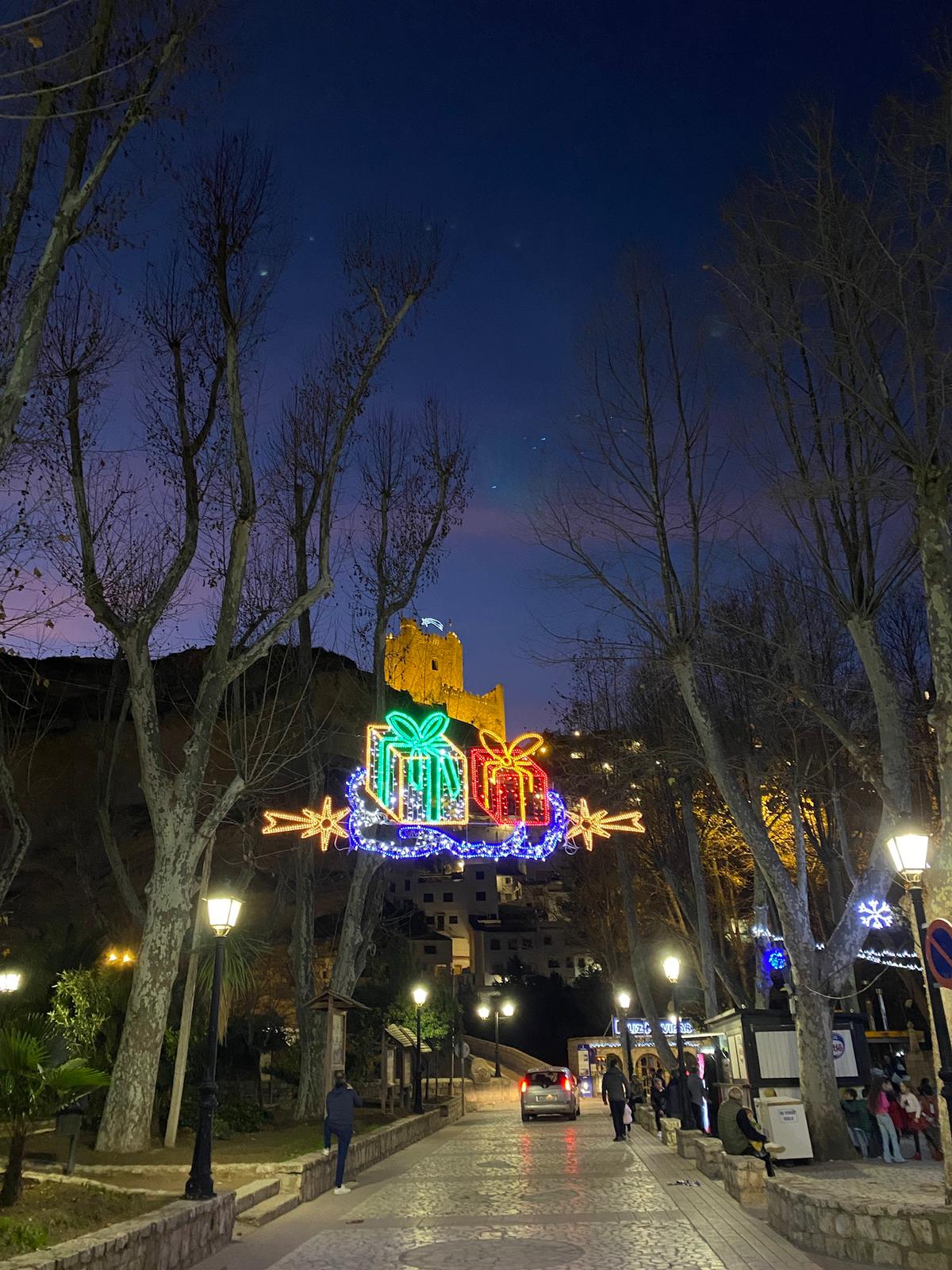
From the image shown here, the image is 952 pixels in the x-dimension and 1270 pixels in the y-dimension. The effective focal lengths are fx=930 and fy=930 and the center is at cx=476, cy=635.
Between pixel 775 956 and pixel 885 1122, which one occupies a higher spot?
pixel 775 956

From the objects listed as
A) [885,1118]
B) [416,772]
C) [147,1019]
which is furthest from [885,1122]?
[147,1019]

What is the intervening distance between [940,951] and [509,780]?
391 inches

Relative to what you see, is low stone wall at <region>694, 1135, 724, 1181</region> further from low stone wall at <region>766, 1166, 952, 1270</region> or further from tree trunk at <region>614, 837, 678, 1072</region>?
tree trunk at <region>614, 837, 678, 1072</region>

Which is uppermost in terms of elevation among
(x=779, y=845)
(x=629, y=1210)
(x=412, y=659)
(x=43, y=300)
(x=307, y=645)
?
(x=412, y=659)

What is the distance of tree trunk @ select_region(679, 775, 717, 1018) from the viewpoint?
2075cm

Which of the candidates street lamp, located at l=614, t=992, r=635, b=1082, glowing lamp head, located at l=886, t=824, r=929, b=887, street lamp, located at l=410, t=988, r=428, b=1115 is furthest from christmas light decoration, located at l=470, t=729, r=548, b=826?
street lamp, located at l=614, t=992, r=635, b=1082

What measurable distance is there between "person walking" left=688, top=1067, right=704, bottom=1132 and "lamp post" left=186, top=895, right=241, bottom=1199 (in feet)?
36.9

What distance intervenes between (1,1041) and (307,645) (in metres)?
14.2

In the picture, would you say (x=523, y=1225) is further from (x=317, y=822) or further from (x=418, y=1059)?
(x=418, y=1059)

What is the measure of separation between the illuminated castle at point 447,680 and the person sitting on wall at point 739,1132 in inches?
2048

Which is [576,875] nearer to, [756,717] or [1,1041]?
[756,717]

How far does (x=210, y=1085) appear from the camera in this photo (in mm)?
9797

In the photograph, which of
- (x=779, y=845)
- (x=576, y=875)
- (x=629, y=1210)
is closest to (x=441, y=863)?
→ (x=576, y=875)

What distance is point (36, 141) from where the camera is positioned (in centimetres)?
953
